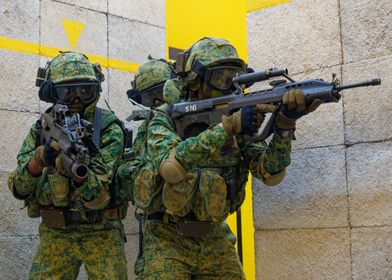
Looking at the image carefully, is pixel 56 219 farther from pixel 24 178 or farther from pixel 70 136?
pixel 70 136

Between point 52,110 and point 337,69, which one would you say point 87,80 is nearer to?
point 52,110

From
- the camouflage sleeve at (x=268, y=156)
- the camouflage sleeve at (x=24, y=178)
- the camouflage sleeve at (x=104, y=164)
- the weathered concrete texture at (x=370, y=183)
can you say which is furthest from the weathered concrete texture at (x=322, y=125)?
the camouflage sleeve at (x=24, y=178)

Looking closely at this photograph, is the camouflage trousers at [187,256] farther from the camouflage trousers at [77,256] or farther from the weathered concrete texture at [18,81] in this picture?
the weathered concrete texture at [18,81]

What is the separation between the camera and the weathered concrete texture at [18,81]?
223 inches

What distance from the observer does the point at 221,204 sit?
3.91 metres

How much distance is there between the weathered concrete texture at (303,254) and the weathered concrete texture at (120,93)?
2.13 metres

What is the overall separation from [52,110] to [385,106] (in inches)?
82.5

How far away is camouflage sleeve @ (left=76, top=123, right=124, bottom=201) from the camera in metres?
4.39

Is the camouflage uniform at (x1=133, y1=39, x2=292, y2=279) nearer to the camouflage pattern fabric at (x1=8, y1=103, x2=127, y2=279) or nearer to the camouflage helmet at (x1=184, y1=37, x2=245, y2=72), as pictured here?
the camouflage helmet at (x1=184, y1=37, x2=245, y2=72)

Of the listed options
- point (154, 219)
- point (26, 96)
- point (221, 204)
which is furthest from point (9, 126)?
point (221, 204)

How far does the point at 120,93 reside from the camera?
6.50 m

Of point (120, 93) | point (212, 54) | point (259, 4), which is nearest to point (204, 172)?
point (212, 54)

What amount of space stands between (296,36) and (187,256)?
5.87ft

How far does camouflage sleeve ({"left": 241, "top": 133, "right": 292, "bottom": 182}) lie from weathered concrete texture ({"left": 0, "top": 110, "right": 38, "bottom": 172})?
223 centimetres
